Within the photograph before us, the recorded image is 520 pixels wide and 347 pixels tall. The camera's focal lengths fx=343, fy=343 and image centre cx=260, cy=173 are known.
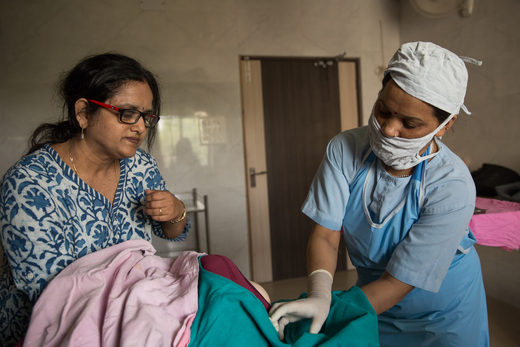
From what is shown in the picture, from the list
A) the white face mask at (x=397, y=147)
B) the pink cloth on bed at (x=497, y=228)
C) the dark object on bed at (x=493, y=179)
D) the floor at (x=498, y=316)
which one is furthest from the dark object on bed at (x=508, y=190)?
the white face mask at (x=397, y=147)

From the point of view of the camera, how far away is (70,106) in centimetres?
109

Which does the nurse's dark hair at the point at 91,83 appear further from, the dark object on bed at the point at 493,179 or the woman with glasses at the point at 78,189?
the dark object on bed at the point at 493,179

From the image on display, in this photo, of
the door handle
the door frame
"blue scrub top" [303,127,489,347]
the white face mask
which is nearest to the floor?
the door frame

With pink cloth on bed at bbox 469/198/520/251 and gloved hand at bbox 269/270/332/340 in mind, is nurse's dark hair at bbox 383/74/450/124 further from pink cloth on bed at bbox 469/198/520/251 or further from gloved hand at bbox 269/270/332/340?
pink cloth on bed at bbox 469/198/520/251

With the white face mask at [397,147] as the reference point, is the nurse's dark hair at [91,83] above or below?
above

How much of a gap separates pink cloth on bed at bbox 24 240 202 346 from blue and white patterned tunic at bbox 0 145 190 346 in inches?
4.5

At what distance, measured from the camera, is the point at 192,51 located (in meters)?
3.04

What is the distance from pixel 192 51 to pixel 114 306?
2716 mm

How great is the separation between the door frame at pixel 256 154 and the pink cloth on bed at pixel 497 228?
1.85m

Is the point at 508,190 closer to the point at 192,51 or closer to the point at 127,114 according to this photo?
the point at 127,114

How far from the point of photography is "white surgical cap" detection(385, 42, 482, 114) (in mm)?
899

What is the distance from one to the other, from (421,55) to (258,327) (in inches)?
31.7

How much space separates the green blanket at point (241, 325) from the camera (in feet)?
2.20

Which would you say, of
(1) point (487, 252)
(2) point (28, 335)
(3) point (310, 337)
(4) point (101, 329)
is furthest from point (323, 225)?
(1) point (487, 252)
